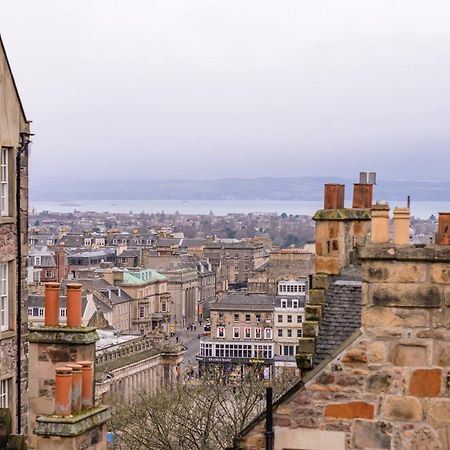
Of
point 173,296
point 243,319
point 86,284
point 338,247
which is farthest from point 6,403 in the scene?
point 173,296

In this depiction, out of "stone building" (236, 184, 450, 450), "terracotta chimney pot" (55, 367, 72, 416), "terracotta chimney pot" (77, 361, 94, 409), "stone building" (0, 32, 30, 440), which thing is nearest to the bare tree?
"stone building" (0, 32, 30, 440)

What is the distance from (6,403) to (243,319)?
10975 cm

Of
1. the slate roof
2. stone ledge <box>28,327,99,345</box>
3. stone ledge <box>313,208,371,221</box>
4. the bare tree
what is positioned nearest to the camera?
stone ledge <box>28,327,99,345</box>

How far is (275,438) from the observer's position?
9906mm

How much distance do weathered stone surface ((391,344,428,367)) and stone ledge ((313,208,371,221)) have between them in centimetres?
792

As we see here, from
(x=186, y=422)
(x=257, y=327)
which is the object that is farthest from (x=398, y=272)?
(x=257, y=327)

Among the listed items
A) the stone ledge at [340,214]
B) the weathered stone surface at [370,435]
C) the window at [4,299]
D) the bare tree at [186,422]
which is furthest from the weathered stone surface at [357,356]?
the bare tree at [186,422]

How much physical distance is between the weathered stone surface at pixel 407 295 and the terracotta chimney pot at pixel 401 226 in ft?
1.17

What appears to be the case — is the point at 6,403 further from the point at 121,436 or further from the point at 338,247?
the point at 121,436

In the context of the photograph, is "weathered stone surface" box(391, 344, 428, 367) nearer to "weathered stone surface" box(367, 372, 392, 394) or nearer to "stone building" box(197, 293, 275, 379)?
"weathered stone surface" box(367, 372, 392, 394)

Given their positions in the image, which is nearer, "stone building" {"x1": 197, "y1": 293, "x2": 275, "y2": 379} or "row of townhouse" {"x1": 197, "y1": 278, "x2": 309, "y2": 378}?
"row of townhouse" {"x1": 197, "y1": 278, "x2": 309, "y2": 378}

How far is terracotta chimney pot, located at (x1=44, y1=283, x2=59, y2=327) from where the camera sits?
1273 centimetres

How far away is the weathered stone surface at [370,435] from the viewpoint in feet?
31.8

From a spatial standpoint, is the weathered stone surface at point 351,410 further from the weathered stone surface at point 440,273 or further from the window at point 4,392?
the window at point 4,392
